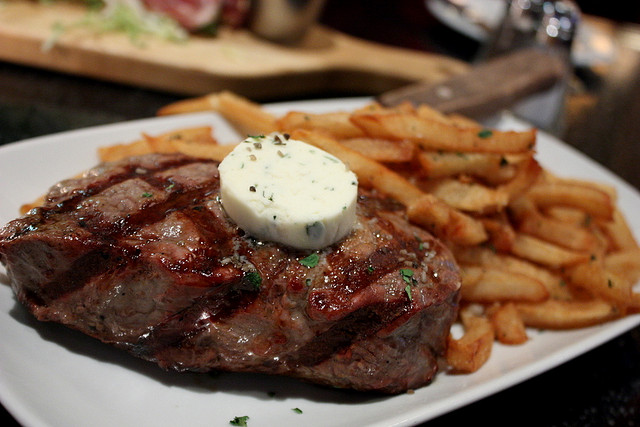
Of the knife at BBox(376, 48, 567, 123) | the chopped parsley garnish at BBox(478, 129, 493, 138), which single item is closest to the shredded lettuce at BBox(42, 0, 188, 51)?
the knife at BBox(376, 48, 567, 123)

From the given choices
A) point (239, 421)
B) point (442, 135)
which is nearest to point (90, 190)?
point (239, 421)

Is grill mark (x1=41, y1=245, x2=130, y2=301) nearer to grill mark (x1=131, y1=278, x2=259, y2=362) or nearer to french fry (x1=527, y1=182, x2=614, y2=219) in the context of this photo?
grill mark (x1=131, y1=278, x2=259, y2=362)

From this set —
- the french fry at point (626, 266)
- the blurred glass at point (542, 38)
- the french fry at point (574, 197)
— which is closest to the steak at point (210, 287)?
the french fry at point (574, 197)

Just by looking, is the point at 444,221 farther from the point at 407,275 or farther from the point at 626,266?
the point at 626,266

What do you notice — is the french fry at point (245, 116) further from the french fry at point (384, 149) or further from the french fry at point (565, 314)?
the french fry at point (565, 314)

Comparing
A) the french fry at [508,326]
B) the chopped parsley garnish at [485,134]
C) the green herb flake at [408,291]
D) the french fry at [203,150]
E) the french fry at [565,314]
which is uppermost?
the chopped parsley garnish at [485,134]

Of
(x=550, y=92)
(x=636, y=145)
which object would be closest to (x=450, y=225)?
(x=550, y=92)
